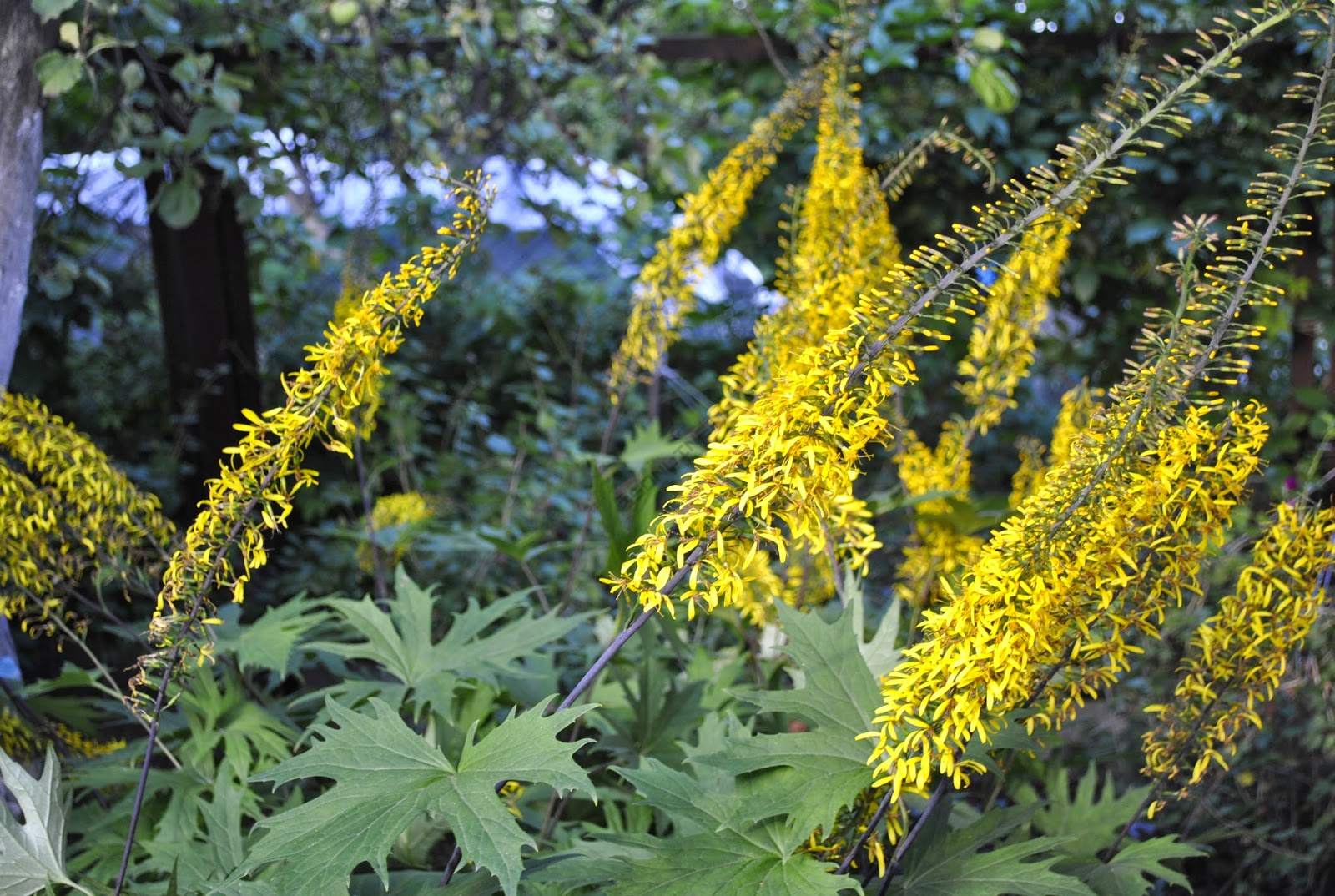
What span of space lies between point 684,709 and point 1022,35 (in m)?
4.13

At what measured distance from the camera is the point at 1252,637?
1.58 metres

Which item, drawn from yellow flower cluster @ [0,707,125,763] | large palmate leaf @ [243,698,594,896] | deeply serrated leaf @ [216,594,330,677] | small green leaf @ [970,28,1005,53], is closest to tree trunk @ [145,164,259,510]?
yellow flower cluster @ [0,707,125,763]

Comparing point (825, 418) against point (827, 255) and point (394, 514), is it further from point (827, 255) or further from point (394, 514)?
point (394, 514)

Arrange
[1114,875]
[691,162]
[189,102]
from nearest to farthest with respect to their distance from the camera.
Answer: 1. [1114,875]
2. [189,102]
3. [691,162]

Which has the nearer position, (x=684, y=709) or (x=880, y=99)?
(x=684, y=709)

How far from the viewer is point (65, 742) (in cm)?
222

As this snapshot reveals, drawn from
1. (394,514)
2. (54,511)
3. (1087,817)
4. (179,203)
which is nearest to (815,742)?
(1087,817)

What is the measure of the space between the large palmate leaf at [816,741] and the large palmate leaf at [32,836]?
0.93m

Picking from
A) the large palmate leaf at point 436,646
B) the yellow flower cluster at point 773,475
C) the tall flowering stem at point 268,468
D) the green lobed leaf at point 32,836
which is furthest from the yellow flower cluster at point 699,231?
the green lobed leaf at point 32,836

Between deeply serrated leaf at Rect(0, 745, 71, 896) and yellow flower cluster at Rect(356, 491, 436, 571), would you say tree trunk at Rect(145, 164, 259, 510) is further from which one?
deeply serrated leaf at Rect(0, 745, 71, 896)

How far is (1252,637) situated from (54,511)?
6.38 ft

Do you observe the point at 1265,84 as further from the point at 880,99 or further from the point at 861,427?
the point at 861,427

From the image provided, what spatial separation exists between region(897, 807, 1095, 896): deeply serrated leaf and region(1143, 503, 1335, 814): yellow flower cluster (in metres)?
0.19

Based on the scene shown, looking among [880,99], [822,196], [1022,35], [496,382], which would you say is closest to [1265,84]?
[1022,35]
